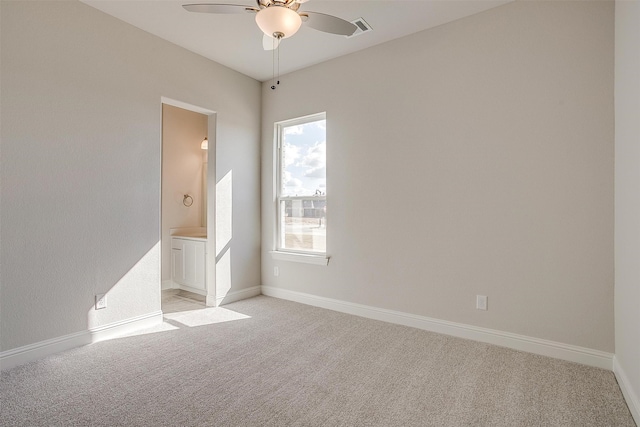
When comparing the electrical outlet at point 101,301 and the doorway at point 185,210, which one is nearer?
the electrical outlet at point 101,301

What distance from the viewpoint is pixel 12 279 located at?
2.41 metres

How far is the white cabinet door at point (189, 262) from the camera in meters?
4.24

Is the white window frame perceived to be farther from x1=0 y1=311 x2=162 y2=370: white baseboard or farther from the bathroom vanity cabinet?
x1=0 y1=311 x2=162 y2=370: white baseboard

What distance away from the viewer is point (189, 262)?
4.41 metres

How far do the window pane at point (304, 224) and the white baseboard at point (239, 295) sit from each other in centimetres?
71

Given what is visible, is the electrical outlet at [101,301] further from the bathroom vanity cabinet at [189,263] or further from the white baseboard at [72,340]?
the bathroom vanity cabinet at [189,263]

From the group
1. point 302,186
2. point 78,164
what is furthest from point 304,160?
point 78,164

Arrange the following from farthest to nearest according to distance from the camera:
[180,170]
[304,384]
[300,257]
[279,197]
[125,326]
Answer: [180,170]
[279,197]
[300,257]
[125,326]
[304,384]

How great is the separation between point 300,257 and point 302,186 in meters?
0.90

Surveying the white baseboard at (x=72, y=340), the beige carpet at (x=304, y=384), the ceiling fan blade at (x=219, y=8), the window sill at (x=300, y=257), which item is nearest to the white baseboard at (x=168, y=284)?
the white baseboard at (x=72, y=340)

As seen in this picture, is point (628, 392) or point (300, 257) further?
point (300, 257)

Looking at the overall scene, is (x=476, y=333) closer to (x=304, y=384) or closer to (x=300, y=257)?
(x=304, y=384)

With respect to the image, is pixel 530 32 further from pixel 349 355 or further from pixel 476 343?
pixel 349 355

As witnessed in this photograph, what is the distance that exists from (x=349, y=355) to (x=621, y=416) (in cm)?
Answer: 165
